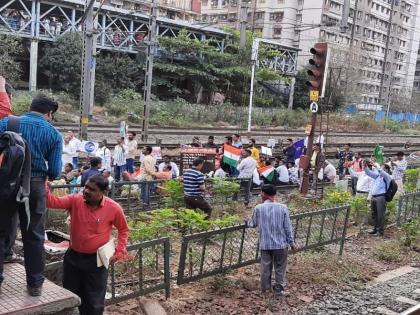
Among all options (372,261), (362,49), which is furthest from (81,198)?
(362,49)

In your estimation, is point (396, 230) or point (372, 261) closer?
point (372, 261)

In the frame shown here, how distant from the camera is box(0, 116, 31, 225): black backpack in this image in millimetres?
3916

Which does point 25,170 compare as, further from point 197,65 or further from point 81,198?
point 197,65

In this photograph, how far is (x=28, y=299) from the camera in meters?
4.18

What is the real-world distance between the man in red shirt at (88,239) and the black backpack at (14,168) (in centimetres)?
64

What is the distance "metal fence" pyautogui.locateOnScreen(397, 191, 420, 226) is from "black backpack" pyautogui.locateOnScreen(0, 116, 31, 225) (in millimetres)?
9332

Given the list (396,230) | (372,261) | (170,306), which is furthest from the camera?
(396,230)

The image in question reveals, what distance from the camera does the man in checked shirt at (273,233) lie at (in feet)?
23.1

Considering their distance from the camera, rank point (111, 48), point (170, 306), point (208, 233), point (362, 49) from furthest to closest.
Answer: point (362, 49) → point (111, 48) → point (208, 233) → point (170, 306)

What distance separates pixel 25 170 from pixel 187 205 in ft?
18.9

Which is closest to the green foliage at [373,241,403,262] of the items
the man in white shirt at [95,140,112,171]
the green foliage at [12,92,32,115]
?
the man in white shirt at [95,140,112,171]

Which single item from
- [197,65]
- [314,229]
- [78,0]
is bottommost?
[314,229]

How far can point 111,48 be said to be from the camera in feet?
122

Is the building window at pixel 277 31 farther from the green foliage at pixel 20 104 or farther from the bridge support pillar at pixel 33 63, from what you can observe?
the green foliage at pixel 20 104
